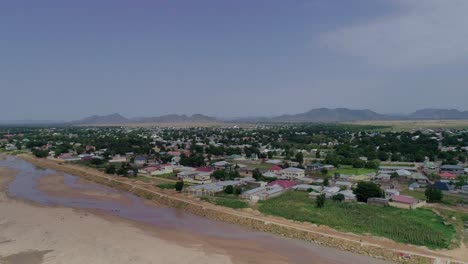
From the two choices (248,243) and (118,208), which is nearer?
(248,243)

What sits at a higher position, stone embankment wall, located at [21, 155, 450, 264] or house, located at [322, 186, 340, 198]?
house, located at [322, 186, 340, 198]

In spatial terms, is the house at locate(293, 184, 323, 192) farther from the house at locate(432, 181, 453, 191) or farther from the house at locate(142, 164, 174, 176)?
the house at locate(142, 164, 174, 176)

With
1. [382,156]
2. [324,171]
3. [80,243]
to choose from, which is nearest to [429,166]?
[382,156]

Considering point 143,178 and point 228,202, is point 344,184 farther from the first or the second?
point 143,178

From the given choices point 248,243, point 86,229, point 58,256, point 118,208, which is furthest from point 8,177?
point 248,243

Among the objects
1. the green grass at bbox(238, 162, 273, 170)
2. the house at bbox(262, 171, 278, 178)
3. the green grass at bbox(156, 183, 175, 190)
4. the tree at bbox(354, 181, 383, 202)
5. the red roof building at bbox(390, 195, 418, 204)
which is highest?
the tree at bbox(354, 181, 383, 202)

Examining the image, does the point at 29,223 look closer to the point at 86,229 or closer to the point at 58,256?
the point at 86,229

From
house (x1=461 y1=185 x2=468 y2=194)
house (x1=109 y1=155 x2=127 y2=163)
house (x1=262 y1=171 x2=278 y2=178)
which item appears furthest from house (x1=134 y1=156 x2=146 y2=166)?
house (x1=461 y1=185 x2=468 y2=194)
